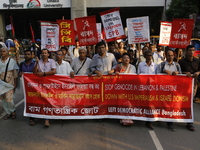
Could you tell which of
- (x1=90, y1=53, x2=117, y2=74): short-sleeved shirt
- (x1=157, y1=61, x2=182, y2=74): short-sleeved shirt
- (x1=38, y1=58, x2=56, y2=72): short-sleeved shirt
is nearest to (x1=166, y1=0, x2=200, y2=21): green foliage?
(x1=157, y1=61, x2=182, y2=74): short-sleeved shirt

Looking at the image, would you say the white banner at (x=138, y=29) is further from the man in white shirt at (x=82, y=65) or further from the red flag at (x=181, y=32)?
the man in white shirt at (x=82, y=65)

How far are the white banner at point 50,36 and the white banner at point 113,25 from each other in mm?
1455

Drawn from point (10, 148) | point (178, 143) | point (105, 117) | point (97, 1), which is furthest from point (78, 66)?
point (97, 1)

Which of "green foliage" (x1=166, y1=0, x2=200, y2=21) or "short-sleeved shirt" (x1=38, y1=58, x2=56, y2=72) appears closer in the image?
"short-sleeved shirt" (x1=38, y1=58, x2=56, y2=72)

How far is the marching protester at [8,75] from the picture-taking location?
4.53m

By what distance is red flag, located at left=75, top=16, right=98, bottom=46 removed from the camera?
527 cm

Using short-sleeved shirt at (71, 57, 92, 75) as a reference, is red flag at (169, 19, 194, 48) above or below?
above

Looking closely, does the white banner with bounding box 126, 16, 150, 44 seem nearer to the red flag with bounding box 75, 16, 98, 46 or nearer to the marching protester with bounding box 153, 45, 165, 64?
the red flag with bounding box 75, 16, 98, 46

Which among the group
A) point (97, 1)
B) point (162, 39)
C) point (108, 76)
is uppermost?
point (97, 1)

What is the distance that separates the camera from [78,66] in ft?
15.3

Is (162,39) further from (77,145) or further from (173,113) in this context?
(77,145)

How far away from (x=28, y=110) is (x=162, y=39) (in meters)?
4.66

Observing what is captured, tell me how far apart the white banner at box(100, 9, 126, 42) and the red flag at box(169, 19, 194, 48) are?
141 cm

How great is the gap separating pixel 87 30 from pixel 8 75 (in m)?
2.44
